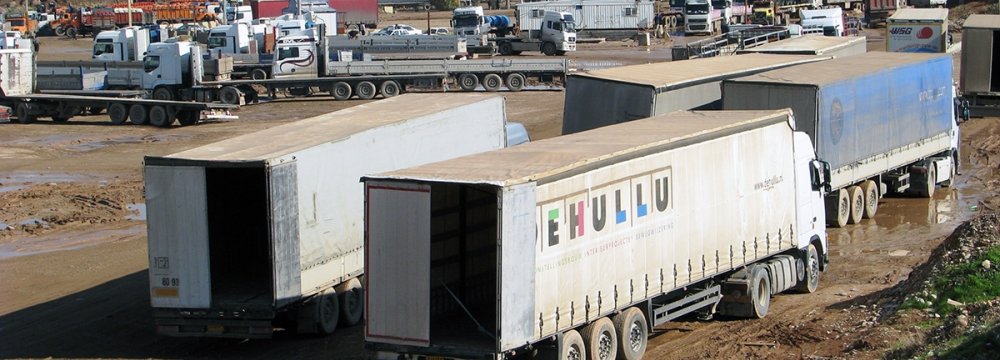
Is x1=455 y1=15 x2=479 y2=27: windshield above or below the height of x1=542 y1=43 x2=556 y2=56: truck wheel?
above

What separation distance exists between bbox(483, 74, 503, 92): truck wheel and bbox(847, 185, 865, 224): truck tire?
25.2 metres

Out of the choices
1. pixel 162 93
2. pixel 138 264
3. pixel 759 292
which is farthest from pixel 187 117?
pixel 759 292

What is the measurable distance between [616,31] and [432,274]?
6196 cm

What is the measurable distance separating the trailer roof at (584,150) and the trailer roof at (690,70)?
17.4 feet

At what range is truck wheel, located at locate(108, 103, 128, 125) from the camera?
43.2m

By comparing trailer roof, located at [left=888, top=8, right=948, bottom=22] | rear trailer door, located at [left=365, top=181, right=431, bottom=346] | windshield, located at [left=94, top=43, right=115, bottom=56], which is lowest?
rear trailer door, located at [left=365, top=181, right=431, bottom=346]

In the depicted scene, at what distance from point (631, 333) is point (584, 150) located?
2.32 m

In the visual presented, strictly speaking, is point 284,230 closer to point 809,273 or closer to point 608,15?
point 809,273

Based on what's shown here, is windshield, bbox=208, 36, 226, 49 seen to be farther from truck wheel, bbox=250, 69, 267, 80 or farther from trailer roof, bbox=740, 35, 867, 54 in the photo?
trailer roof, bbox=740, 35, 867, 54

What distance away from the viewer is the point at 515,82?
50.2 meters

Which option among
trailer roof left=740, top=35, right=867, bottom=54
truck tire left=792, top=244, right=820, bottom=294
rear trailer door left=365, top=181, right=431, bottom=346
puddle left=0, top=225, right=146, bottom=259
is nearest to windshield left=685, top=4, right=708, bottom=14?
trailer roof left=740, top=35, right=867, bottom=54

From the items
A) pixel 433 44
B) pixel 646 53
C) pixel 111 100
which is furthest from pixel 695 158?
pixel 646 53

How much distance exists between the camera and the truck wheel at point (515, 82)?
50.1 m

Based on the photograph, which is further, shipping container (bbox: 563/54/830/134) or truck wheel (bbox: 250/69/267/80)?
truck wheel (bbox: 250/69/267/80)
